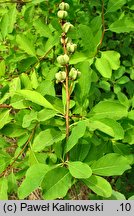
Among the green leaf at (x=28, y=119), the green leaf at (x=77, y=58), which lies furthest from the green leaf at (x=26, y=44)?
the green leaf at (x=28, y=119)

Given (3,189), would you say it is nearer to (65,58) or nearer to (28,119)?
(28,119)

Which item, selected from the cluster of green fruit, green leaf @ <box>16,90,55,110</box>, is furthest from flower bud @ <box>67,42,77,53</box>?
green leaf @ <box>16,90,55,110</box>

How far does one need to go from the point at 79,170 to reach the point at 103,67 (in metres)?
0.58

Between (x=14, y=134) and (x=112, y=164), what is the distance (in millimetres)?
447

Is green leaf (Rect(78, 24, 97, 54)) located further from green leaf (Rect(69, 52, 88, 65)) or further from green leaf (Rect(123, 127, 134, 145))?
green leaf (Rect(123, 127, 134, 145))

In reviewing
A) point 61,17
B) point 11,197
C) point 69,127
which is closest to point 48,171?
point 69,127

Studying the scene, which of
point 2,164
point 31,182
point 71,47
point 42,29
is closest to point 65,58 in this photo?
point 71,47

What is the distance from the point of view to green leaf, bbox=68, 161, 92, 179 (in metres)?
1.07

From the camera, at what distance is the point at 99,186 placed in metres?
1.18

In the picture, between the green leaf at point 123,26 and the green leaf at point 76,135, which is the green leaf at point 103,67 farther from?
the green leaf at point 76,135

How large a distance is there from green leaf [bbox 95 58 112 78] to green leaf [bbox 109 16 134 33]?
7.3 inches

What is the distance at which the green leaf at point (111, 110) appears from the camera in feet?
4.09

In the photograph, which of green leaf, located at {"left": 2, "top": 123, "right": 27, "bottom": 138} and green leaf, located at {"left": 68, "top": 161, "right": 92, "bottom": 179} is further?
green leaf, located at {"left": 2, "top": 123, "right": 27, "bottom": 138}

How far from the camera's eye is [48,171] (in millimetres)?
1098
